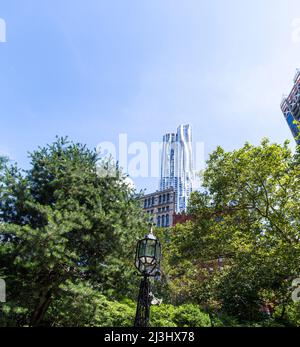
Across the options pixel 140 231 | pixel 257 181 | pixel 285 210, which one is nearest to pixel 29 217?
pixel 140 231

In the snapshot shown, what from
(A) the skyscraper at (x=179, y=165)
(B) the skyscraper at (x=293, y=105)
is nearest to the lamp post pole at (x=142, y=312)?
(B) the skyscraper at (x=293, y=105)

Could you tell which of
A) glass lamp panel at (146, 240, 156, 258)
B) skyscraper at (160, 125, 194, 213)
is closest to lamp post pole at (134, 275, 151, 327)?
glass lamp panel at (146, 240, 156, 258)

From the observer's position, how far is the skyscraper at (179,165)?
450ft

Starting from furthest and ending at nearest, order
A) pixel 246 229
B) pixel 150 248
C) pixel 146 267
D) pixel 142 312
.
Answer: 1. pixel 246 229
2. pixel 150 248
3. pixel 146 267
4. pixel 142 312

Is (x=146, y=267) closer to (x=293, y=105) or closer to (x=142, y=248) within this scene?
(x=142, y=248)

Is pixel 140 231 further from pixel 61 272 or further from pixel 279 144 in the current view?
pixel 279 144

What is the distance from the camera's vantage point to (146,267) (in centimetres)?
560

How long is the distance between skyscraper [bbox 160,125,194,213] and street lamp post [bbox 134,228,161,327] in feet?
405

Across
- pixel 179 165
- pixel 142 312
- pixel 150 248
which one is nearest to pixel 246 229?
pixel 150 248

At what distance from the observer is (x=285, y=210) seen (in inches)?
577

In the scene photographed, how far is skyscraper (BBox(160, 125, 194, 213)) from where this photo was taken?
450ft

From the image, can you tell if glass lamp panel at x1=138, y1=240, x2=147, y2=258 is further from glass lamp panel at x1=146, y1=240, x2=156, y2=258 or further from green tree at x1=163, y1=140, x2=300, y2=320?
green tree at x1=163, y1=140, x2=300, y2=320

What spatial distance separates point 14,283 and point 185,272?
11820mm

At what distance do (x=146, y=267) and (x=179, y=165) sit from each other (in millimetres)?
139394
